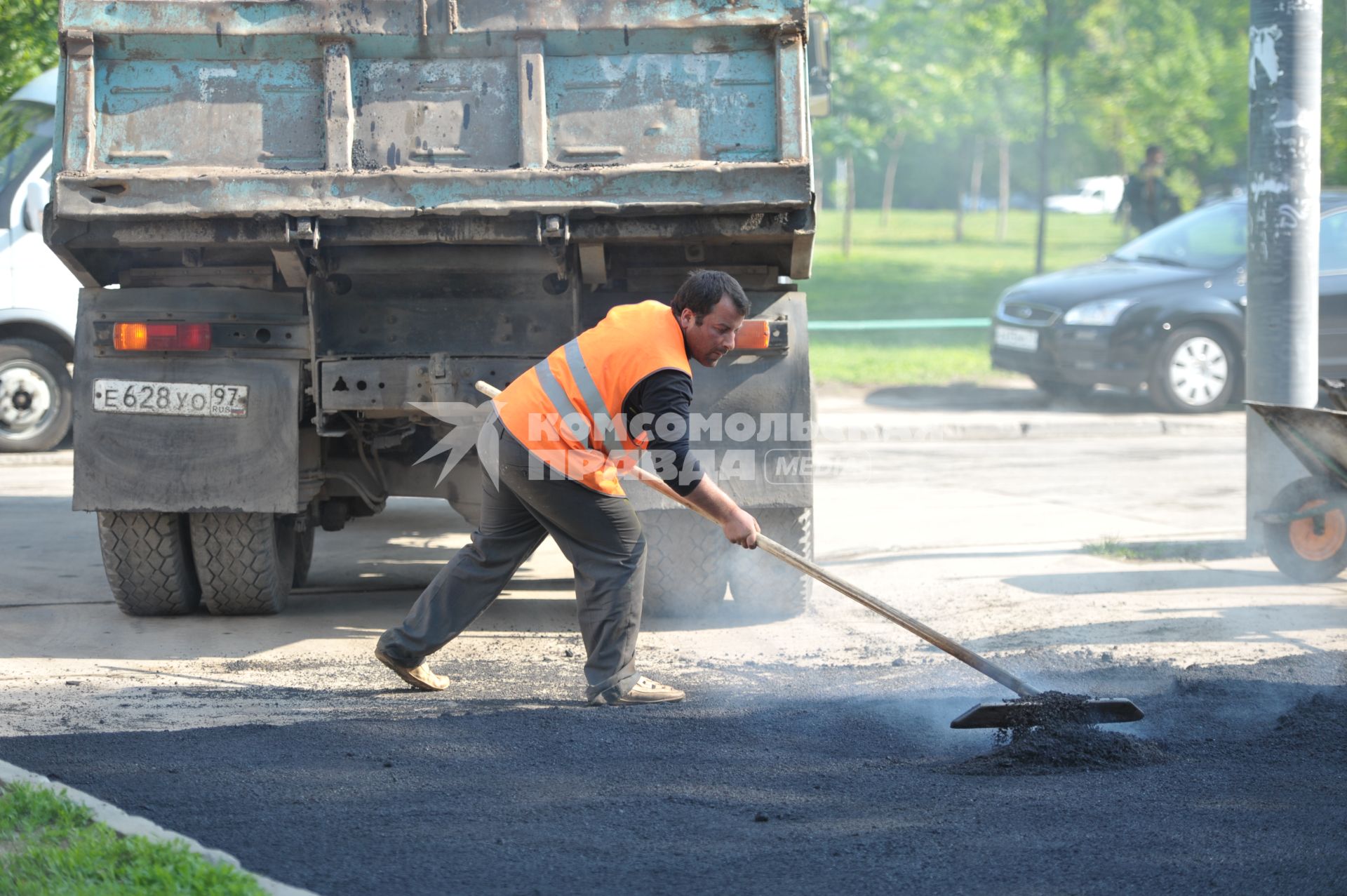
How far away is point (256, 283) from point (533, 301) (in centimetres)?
106

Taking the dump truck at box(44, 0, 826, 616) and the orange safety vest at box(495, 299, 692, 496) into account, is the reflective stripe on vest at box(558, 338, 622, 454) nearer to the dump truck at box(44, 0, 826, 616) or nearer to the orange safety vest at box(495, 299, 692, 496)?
the orange safety vest at box(495, 299, 692, 496)

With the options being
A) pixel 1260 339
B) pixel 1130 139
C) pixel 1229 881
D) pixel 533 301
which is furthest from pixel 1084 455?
pixel 1130 139

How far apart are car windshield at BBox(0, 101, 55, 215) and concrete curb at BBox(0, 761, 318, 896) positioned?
23.6 feet

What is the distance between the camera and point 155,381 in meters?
5.72

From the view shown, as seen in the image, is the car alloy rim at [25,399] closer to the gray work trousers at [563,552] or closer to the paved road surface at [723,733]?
the paved road surface at [723,733]

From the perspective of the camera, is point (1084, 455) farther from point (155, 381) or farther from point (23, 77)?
point (23, 77)

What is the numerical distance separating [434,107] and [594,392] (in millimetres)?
1452

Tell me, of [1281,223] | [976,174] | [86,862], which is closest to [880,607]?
[86,862]

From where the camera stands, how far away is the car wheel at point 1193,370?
12.9 metres

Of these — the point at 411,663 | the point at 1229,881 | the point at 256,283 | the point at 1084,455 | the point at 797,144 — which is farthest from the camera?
the point at 1084,455

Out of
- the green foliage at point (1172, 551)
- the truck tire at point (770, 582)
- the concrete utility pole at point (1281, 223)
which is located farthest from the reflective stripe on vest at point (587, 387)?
the concrete utility pole at point (1281, 223)

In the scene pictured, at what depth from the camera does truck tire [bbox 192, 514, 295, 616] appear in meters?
5.96

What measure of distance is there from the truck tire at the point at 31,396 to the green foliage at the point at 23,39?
215 centimetres

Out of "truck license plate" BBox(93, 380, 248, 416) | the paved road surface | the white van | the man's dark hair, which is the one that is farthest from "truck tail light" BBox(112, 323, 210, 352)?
the white van
